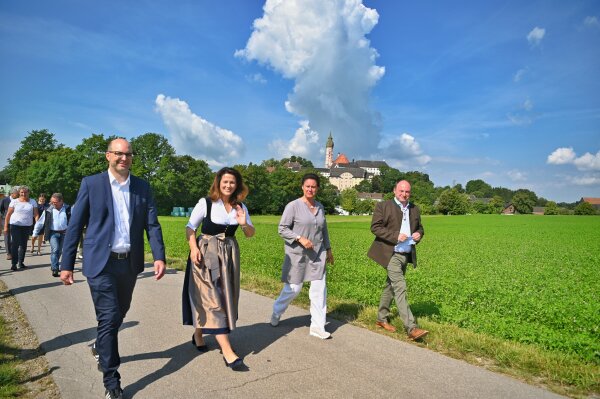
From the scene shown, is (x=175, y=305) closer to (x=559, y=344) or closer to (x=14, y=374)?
(x=14, y=374)

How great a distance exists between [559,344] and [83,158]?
225 feet

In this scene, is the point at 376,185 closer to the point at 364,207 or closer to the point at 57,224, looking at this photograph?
the point at 364,207

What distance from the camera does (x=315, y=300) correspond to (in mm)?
5309

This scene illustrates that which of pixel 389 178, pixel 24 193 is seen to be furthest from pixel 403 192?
pixel 389 178

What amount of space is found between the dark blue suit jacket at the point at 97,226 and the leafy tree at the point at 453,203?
373 ft

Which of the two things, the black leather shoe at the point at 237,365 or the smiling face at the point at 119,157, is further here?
the black leather shoe at the point at 237,365

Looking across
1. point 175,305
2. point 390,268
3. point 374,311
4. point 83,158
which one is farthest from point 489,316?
point 83,158

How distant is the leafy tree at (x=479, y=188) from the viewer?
17670 cm

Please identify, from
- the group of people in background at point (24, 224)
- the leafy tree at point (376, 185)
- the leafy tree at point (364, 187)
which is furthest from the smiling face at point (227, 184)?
the leafy tree at point (376, 185)

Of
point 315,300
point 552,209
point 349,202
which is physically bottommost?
point 315,300

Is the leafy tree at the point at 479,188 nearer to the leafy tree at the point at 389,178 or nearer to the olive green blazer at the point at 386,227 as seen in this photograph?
the leafy tree at the point at 389,178

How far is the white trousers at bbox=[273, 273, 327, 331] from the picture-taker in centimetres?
519

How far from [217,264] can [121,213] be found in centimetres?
110

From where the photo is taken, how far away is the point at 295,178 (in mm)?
91812
